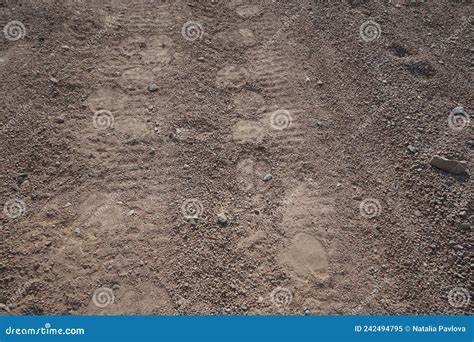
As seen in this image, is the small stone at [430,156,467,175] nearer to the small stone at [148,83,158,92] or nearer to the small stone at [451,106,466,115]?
the small stone at [451,106,466,115]

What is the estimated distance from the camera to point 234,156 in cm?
527

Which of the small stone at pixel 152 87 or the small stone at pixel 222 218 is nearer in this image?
the small stone at pixel 222 218

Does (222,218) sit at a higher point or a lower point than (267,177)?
lower

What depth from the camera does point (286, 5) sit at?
694 centimetres

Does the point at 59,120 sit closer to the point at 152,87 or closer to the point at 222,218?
the point at 152,87

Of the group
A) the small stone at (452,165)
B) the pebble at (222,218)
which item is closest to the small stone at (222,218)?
the pebble at (222,218)

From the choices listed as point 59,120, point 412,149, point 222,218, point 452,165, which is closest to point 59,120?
point 59,120

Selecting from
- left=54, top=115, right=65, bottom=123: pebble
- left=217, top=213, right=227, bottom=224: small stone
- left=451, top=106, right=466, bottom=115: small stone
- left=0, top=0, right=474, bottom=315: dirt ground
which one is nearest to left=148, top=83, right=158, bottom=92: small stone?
left=0, top=0, right=474, bottom=315: dirt ground

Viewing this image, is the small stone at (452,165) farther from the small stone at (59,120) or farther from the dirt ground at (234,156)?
the small stone at (59,120)

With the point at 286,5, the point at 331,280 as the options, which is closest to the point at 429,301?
the point at 331,280

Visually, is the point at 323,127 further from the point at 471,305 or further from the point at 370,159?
the point at 471,305

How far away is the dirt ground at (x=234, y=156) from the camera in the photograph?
432 centimetres

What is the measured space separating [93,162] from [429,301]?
4.16 metres

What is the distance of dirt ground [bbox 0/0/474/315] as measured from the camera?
432cm
